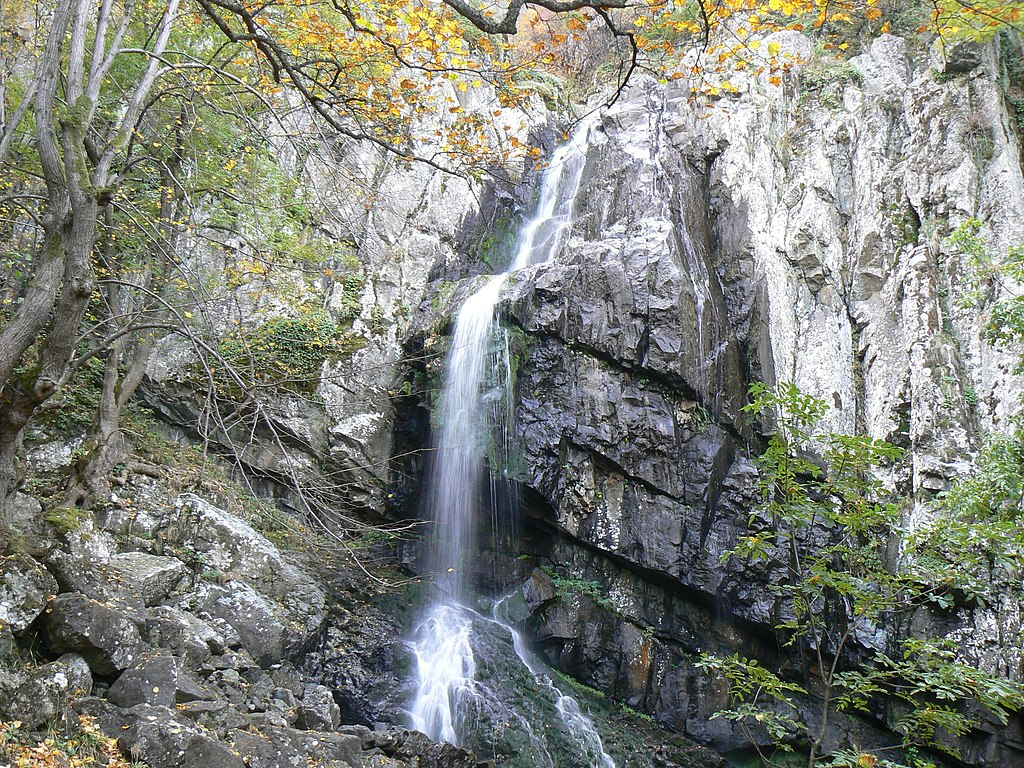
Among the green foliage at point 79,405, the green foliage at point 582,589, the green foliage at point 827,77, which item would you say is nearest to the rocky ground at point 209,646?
the green foliage at point 79,405

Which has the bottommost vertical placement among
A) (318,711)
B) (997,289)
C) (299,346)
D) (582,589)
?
(318,711)

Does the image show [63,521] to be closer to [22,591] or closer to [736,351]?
[22,591]

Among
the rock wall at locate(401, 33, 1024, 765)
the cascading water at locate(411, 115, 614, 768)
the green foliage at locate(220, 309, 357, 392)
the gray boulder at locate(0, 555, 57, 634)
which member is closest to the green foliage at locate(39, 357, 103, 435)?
the green foliage at locate(220, 309, 357, 392)

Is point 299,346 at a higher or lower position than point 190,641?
higher

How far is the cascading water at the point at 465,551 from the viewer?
7.71 meters

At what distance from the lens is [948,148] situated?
10.2 meters

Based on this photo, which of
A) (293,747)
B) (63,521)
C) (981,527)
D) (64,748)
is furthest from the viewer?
(63,521)

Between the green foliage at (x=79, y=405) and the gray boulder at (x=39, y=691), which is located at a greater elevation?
the green foliage at (x=79, y=405)

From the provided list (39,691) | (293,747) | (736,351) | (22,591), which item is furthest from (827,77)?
(39,691)

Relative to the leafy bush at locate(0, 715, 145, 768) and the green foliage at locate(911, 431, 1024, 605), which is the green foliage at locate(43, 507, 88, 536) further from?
the green foliage at locate(911, 431, 1024, 605)

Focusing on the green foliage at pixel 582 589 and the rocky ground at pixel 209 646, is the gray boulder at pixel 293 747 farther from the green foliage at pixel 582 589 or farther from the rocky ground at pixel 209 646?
the green foliage at pixel 582 589

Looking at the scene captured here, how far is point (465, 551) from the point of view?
10125 millimetres

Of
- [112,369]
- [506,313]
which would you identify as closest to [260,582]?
[112,369]

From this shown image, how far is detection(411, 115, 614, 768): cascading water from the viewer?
7707 mm
